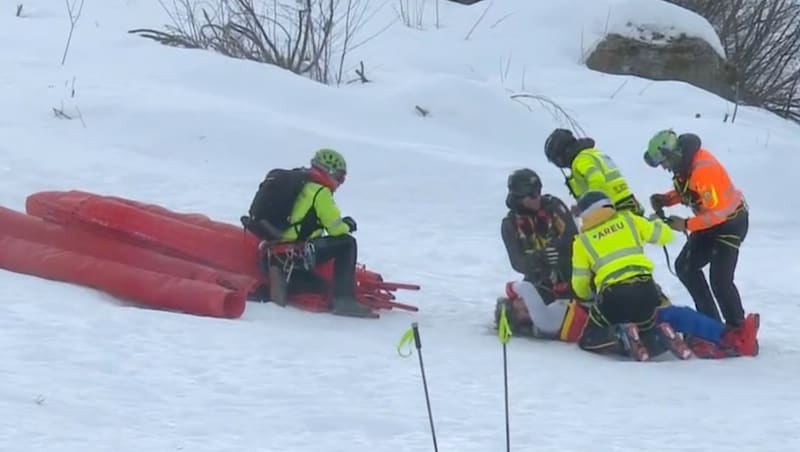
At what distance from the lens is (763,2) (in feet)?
72.0

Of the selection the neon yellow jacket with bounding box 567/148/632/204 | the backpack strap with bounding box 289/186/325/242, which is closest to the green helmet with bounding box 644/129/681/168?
the neon yellow jacket with bounding box 567/148/632/204

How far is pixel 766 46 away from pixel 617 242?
1471 cm

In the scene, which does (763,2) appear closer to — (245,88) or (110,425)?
(245,88)

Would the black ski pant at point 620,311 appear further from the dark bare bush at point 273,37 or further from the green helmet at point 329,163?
the dark bare bush at point 273,37

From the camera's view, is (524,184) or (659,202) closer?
(659,202)

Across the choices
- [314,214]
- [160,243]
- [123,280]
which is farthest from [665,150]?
[123,280]

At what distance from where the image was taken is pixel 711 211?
8953 millimetres

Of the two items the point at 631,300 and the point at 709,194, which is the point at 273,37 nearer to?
the point at 709,194

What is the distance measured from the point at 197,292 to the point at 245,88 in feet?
23.8

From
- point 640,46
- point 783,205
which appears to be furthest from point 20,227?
point 640,46

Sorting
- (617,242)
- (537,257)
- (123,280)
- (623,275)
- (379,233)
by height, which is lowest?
(379,233)

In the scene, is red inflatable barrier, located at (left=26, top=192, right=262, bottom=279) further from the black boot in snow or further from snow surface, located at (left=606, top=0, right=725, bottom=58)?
snow surface, located at (left=606, top=0, right=725, bottom=58)

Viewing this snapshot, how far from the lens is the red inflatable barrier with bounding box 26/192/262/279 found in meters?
9.63

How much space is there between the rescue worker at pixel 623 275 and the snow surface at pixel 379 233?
9.2 inches
